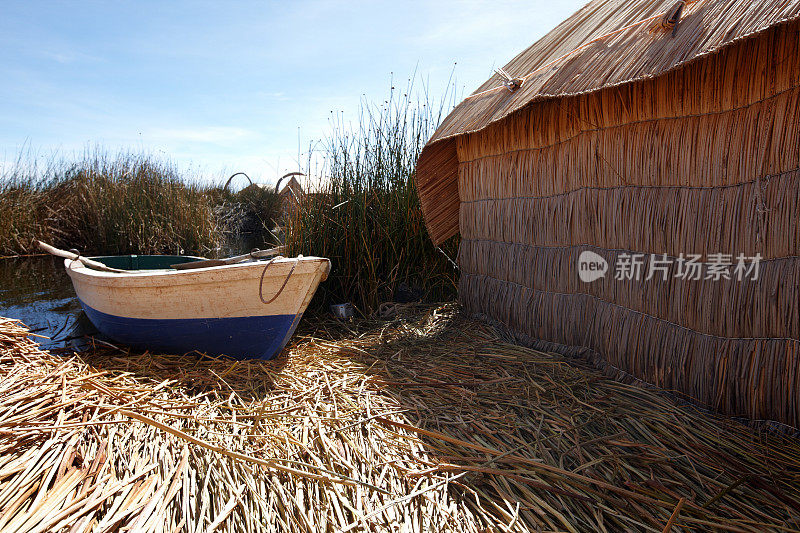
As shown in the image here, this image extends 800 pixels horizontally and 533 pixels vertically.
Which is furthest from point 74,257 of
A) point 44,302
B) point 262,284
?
point 44,302

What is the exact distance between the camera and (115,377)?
8.48 ft

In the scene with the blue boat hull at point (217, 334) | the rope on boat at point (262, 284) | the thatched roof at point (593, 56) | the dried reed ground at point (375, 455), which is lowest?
the dried reed ground at point (375, 455)

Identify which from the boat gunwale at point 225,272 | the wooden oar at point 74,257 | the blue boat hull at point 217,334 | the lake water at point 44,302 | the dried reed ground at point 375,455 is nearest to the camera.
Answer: the dried reed ground at point 375,455

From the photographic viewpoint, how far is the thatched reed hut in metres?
1.81

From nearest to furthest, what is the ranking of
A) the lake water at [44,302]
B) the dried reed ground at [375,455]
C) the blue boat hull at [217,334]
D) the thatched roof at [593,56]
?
1. the dried reed ground at [375,455]
2. the thatched roof at [593,56]
3. the blue boat hull at [217,334]
4. the lake water at [44,302]

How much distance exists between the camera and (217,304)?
284cm

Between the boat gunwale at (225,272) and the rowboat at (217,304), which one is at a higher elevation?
the boat gunwale at (225,272)

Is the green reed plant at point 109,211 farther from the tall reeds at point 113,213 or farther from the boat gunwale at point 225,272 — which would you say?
the boat gunwale at point 225,272

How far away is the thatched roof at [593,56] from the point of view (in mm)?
1721

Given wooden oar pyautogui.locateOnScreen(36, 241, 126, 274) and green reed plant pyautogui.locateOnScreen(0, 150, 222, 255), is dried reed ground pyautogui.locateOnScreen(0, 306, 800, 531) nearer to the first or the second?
wooden oar pyautogui.locateOnScreen(36, 241, 126, 274)

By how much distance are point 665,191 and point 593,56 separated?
0.77 metres

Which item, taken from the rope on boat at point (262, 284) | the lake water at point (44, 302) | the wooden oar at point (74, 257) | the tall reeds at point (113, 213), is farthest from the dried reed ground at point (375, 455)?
the tall reeds at point (113, 213)

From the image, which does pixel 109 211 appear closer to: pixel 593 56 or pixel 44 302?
pixel 44 302

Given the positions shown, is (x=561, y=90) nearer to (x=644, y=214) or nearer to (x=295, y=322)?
(x=644, y=214)
